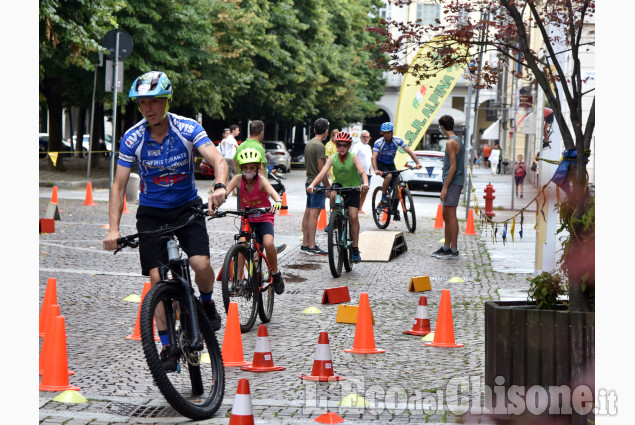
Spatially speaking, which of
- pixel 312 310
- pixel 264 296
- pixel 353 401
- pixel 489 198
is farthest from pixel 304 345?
pixel 489 198

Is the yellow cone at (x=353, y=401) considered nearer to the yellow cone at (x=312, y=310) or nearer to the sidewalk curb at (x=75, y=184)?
the yellow cone at (x=312, y=310)

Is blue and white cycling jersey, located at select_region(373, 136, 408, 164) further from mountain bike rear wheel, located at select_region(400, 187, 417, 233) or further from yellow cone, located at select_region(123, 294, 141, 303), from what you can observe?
yellow cone, located at select_region(123, 294, 141, 303)

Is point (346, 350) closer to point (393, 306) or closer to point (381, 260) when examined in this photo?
point (393, 306)

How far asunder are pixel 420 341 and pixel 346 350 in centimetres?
75

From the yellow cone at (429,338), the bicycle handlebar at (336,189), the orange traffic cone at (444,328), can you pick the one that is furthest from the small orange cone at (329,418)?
the bicycle handlebar at (336,189)

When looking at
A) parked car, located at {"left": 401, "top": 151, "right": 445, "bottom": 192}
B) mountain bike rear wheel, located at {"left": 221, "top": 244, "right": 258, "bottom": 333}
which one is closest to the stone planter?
mountain bike rear wheel, located at {"left": 221, "top": 244, "right": 258, "bottom": 333}

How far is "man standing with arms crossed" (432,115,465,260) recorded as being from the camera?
13.4 meters

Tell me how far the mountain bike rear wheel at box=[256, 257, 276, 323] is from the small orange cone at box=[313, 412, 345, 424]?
3.13 metres

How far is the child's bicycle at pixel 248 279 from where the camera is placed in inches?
309

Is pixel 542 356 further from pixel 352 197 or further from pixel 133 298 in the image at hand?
pixel 352 197

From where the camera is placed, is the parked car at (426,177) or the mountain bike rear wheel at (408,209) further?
the parked car at (426,177)

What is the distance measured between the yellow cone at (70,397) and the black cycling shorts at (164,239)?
0.84m

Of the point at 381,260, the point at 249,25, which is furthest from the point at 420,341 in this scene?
the point at 249,25

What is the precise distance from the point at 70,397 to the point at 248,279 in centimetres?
274
